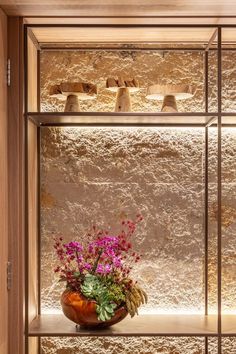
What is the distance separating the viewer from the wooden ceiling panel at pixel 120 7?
2.11 m

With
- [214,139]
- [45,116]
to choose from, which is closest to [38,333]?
[45,116]

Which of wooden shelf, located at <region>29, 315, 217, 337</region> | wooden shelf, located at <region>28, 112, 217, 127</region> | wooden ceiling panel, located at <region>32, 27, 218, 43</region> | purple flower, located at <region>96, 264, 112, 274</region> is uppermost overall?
wooden ceiling panel, located at <region>32, 27, 218, 43</region>

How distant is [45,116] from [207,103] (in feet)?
2.87

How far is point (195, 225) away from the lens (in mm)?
2811

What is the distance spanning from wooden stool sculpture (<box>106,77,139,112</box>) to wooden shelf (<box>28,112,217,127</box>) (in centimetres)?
6

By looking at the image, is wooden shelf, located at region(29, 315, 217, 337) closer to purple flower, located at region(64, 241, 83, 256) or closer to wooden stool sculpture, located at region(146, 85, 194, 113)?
purple flower, located at region(64, 241, 83, 256)

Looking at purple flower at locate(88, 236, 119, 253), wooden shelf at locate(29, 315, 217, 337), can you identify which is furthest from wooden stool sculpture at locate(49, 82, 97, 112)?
wooden shelf at locate(29, 315, 217, 337)

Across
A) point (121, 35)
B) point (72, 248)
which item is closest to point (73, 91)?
point (121, 35)

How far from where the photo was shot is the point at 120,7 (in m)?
2.15

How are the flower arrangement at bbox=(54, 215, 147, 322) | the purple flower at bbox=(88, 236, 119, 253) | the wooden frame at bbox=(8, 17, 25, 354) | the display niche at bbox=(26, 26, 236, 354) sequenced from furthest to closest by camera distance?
the display niche at bbox=(26, 26, 236, 354), the purple flower at bbox=(88, 236, 119, 253), the flower arrangement at bbox=(54, 215, 147, 322), the wooden frame at bbox=(8, 17, 25, 354)

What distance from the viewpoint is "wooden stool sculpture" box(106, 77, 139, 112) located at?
99.7 inches

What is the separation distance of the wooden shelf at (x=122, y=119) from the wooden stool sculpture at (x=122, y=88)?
6 cm

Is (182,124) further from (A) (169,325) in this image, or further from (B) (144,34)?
(A) (169,325)

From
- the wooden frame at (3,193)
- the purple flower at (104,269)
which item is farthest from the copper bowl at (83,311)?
the wooden frame at (3,193)
